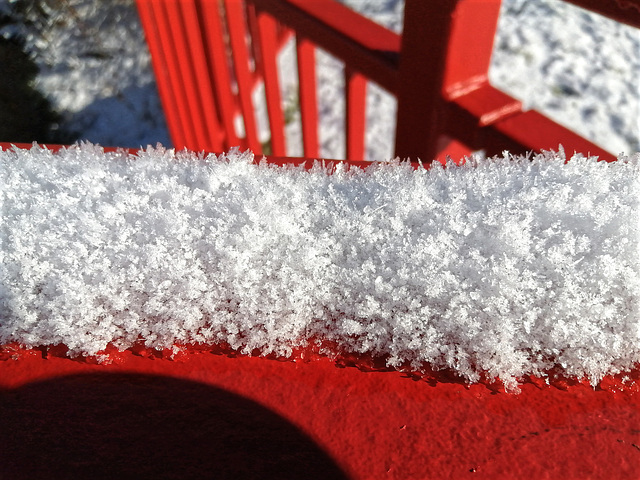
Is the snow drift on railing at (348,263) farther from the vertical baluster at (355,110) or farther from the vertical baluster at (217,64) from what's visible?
the vertical baluster at (217,64)

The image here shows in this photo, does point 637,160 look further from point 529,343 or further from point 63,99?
point 63,99

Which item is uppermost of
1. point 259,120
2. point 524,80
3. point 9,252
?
point 9,252

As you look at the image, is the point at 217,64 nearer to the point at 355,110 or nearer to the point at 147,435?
the point at 355,110

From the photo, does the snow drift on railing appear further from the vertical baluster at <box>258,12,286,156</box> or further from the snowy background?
the vertical baluster at <box>258,12,286,156</box>

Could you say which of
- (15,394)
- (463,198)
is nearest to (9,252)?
(15,394)

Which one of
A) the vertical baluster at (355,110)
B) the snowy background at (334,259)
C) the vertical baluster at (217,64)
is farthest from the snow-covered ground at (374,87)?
the snowy background at (334,259)

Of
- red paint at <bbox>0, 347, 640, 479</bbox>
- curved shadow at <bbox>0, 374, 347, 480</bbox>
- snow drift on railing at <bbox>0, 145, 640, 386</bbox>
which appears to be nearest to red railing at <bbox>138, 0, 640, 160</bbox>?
snow drift on railing at <bbox>0, 145, 640, 386</bbox>

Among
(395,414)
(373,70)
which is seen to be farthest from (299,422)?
(373,70)
